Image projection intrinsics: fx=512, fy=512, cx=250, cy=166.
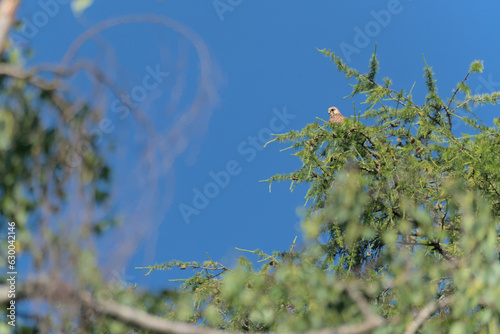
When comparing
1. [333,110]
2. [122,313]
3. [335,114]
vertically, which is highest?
[333,110]

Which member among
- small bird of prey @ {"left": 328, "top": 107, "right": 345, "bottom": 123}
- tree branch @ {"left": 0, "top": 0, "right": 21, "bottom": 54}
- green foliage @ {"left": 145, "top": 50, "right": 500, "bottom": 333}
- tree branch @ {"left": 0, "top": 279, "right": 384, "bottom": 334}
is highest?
small bird of prey @ {"left": 328, "top": 107, "right": 345, "bottom": 123}

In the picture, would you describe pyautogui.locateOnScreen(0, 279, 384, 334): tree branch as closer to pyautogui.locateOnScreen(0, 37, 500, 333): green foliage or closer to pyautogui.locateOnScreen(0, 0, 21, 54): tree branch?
pyautogui.locateOnScreen(0, 37, 500, 333): green foliage

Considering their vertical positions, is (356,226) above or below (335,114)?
below

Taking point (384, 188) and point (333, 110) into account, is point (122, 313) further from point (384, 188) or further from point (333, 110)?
point (333, 110)

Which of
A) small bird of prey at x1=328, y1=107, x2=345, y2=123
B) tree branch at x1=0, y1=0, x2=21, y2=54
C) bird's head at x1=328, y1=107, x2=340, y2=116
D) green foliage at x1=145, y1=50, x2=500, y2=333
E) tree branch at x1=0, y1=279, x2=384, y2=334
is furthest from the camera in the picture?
bird's head at x1=328, y1=107, x2=340, y2=116

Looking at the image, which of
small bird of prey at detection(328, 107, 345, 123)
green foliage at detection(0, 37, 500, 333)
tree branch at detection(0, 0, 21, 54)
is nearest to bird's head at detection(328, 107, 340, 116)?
small bird of prey at detection(328, 107, 345, 123)

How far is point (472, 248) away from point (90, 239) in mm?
1611

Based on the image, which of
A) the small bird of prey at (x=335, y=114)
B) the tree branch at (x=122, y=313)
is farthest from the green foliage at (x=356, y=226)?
the small bird of prey at (x=335, y=114)

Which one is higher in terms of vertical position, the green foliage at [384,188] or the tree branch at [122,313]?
the green foliage at [384,188]

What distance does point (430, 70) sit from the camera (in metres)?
6.10

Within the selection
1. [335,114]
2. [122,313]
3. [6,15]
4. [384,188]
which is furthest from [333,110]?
[122,313]

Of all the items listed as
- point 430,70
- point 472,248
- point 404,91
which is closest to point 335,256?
point 404,91

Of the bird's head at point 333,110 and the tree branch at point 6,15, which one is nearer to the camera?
the tree branch at point 6,15

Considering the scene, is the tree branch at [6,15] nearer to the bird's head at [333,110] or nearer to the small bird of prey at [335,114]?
the small bird of prey at [335,114]
